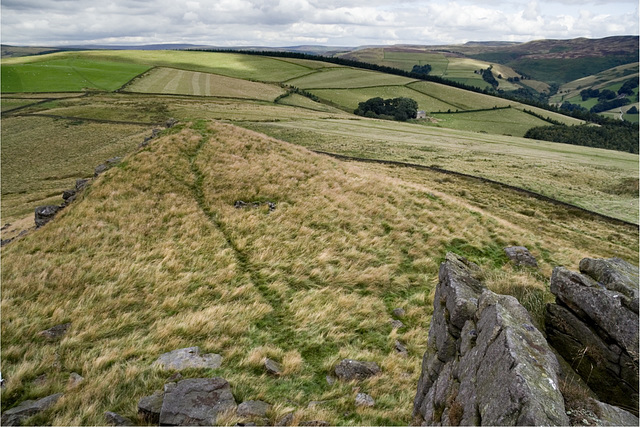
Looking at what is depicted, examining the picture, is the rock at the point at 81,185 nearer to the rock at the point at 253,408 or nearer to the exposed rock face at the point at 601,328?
the rock at the point at 253,408

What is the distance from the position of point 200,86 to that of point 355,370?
433 feet

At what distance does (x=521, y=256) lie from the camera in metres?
19.2

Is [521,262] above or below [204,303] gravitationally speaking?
below

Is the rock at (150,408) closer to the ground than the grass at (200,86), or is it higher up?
closer to the ground

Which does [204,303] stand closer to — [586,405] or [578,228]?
[586,405]

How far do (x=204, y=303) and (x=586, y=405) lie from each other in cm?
1128

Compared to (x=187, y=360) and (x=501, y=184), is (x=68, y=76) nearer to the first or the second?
(x=501, y=184)

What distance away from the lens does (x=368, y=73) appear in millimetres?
175875

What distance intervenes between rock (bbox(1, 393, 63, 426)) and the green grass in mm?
129454

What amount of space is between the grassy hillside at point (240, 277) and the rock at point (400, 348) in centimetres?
22

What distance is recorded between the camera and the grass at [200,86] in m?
113

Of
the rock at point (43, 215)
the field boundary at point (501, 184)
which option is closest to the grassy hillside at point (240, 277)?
the rock at point (43, 215)

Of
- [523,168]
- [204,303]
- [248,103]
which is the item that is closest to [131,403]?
[204,303]

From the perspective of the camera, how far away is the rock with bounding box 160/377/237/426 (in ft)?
23.4
